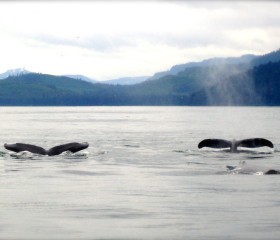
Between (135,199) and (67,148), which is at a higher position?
(67,148)

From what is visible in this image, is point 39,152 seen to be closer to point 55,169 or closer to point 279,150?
point 55,169

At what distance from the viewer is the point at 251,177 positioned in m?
22.9

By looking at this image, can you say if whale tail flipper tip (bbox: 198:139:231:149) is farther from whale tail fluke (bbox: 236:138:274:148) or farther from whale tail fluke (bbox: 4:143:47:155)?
whale tail fluke (bbox: 4:143:47:155)

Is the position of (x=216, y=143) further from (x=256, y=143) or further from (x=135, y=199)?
(x=135, y=199)

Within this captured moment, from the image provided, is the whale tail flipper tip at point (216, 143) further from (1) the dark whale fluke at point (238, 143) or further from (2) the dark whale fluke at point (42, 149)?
(2) the dark whale fluke at point (42, 149)

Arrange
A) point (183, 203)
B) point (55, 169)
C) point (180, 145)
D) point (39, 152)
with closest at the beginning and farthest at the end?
point (183, 203) < point (55, 169) < point (39, 152) < point (180, 145)

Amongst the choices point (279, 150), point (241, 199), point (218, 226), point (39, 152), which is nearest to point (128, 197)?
point (241, 199)

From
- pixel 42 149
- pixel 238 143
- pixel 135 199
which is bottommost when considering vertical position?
pixel 135 199

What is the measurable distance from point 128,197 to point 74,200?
1484 mm

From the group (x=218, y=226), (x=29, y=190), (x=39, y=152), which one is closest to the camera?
(x=218, y=226)

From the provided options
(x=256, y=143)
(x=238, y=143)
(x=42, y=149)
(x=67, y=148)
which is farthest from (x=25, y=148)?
(x=256, y=143)

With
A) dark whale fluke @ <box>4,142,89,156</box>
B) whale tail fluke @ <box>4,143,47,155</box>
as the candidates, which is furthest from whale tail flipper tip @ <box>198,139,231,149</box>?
whale tail fluke @ <box>4,143,47,155</box>

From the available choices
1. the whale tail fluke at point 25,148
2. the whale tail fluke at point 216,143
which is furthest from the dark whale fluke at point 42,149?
the whale tail fluke at point 216,143

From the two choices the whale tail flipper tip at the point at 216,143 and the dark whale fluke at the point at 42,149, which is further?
the whale tail flipper tip at the point at 216,143
